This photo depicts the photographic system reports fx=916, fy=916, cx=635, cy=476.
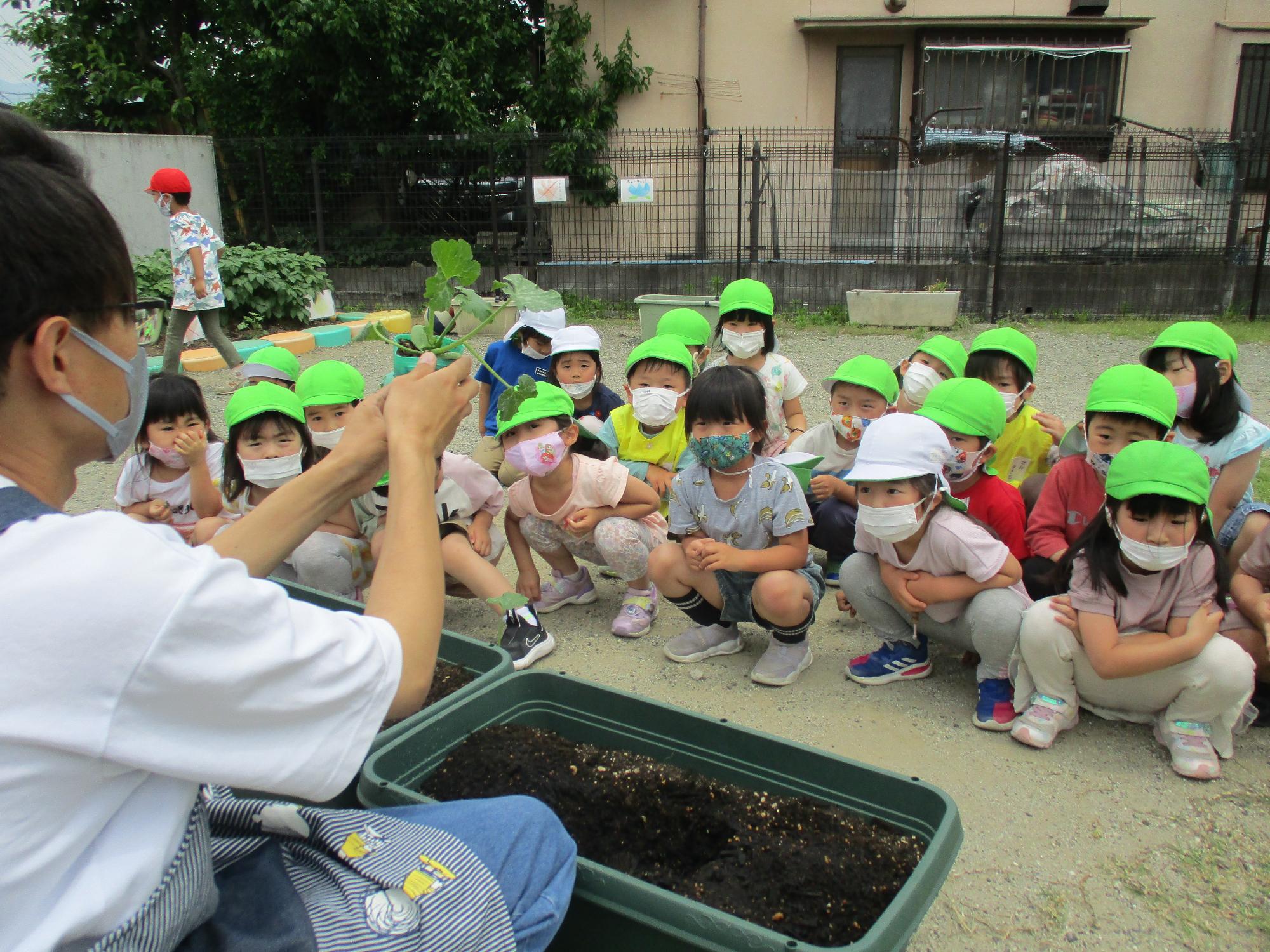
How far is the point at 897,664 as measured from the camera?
123 inches

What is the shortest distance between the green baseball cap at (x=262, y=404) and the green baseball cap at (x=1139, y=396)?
2.80m

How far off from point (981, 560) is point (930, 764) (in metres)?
0.63

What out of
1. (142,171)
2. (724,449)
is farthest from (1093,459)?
(142,171)

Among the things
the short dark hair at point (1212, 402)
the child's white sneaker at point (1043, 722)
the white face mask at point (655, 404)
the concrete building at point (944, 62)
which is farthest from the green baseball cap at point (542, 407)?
the concrete building at point (944, 62)

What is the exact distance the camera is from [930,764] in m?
2.63

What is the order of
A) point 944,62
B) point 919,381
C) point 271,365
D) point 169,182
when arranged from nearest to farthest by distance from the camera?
1. point 919,381
2. point 271,365
3. point 169,182
4. point 944,62

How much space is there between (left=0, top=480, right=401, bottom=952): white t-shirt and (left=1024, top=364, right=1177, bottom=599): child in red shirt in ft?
8.13

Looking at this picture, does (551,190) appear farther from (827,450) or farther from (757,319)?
(827,450)

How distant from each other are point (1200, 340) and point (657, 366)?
81.0 inches

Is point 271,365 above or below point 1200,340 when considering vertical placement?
below

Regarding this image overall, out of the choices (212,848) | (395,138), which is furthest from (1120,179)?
(212,848)

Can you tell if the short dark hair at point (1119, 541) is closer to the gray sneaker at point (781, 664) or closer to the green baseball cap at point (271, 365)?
the gray sneaker at point (781, 664)

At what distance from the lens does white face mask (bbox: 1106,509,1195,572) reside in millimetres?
2465

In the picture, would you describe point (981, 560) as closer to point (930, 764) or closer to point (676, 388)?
point (930, 764)
